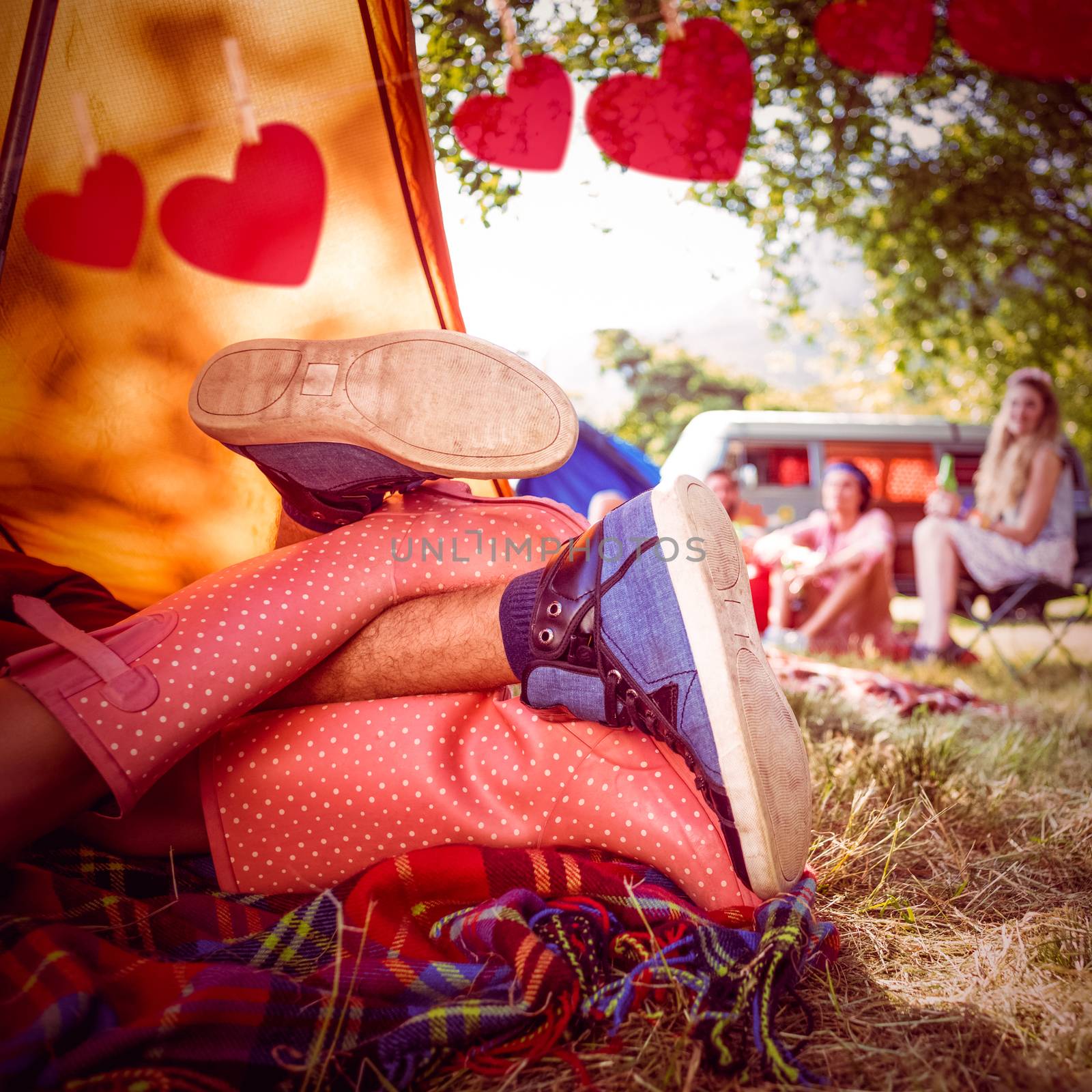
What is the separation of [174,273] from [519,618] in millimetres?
1133

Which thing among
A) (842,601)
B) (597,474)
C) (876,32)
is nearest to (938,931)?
(597,474)

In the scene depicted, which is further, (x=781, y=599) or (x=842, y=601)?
(x=781, y=599)

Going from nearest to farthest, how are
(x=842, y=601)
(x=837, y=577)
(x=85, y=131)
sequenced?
1. (x=85, y=131)
2. (x=842, y=601)
3. (x=837, y=577)

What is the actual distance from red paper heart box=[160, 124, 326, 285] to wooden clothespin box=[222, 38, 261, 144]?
2cm

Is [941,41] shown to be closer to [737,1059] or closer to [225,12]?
[225,12]

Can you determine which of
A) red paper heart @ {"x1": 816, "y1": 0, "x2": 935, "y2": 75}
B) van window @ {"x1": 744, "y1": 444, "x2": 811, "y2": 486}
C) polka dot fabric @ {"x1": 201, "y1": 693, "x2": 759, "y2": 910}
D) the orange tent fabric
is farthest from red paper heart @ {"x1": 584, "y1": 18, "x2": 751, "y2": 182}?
van window @ {"x1": 744, "y1": 444, "x2": 811, "y2": 486}

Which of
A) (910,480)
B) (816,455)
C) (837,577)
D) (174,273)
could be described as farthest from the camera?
(910,480)

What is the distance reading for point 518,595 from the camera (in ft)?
3.27

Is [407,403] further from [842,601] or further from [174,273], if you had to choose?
[842,601]

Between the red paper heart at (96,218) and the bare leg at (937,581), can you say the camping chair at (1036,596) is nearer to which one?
the bare leg at (937,581)

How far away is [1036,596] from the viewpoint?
12.0ft

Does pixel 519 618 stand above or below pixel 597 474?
above

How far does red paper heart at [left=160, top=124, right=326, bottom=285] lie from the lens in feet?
5.10

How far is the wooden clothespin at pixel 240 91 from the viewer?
147 cm
